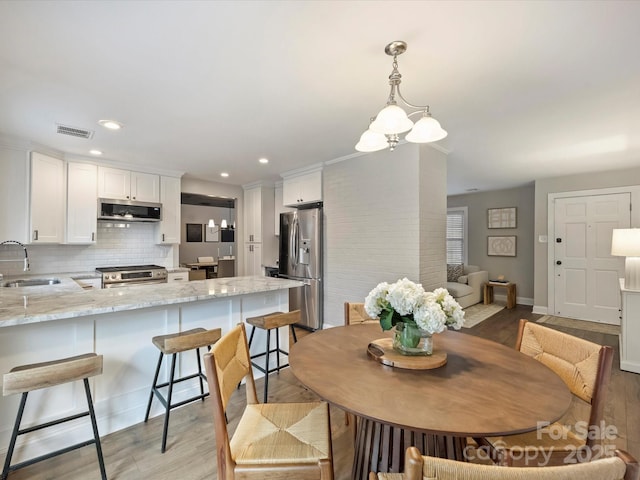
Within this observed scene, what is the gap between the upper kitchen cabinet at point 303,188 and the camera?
4371mm

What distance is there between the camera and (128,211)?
4254mm

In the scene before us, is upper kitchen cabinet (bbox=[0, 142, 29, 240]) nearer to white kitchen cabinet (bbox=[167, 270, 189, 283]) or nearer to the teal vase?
white kitchen cabinet (bbox=[167, 270, 189, 283])

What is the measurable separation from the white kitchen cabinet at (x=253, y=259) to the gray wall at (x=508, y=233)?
15.8ft

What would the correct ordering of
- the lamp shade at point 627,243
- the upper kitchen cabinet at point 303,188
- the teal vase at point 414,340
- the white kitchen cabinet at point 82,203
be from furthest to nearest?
the upper kitchen cabinet at point 303,188
the white kitchen cabinet at point 82,203
the lamp shade at point 627,243
the teal vase at point 414,340

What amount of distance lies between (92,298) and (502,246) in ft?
23.2

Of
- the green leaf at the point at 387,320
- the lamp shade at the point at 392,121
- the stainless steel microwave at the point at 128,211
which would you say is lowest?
the green leaf at the point at 387,320

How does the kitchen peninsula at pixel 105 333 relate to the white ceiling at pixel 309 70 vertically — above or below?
below

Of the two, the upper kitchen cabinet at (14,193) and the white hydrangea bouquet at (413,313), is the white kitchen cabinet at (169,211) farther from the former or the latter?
the white hydrangea bouquet at (413,313)

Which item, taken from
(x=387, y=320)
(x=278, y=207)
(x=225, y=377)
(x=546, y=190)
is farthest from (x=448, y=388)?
(x=546, y=190)

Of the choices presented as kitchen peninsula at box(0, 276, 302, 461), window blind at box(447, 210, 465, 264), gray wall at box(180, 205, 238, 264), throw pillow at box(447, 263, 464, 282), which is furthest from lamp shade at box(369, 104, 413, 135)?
gray wall at box(180, 205, 238, 264)

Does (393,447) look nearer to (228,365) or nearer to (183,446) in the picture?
(228,365)

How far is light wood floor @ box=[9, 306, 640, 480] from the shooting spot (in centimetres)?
165

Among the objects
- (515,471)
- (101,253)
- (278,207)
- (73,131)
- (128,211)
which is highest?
(73,131)

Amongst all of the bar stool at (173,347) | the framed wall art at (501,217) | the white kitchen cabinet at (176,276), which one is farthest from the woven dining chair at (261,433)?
the framed wall art at (501,217)
